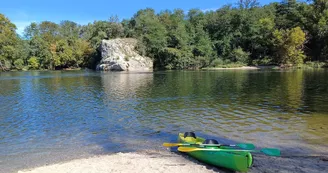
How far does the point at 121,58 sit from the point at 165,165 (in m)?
80.0

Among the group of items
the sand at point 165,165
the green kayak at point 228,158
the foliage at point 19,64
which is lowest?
the sand at point 165,165

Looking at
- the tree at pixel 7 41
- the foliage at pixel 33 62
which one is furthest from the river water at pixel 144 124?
the foliage at pixel 33 62

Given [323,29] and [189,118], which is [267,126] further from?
[323,29]

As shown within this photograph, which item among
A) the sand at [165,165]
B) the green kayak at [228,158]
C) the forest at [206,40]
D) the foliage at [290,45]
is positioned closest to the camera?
the green kayak at [228,158]

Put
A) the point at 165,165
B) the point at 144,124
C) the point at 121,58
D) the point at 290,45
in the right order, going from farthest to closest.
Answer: the point at 121,58 → the point at 290,45 → the point at 144,124 → the point at 165,165

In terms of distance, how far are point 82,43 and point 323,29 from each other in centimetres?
9058

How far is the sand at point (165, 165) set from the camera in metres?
8.66

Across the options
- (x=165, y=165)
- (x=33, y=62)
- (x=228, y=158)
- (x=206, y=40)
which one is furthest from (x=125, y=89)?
(x=33, y=62)

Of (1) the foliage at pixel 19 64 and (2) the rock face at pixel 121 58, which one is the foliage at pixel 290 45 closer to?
(2) the rock face at pixel 121 58

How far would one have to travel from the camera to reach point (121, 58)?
285 ft

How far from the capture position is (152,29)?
315 ft

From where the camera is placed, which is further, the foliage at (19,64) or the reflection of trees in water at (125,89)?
the foliage at (19,64)

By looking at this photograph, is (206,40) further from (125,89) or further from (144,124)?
(144,124)

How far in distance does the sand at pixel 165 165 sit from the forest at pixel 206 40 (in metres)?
74.3
